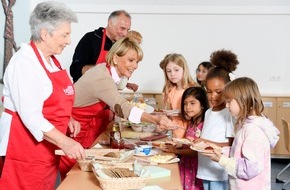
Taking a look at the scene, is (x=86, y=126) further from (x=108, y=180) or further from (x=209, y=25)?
(x=209, y=25)

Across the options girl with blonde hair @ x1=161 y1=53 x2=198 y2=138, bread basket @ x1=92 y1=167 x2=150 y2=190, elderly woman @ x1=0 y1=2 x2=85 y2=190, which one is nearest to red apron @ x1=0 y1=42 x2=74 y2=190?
elderly woman @ x1=0 y1=2 x2=85 y2=190

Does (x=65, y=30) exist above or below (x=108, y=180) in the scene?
above

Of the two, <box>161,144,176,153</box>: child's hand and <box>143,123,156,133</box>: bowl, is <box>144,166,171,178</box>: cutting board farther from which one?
<box>143,123,156,133</box>: bowl

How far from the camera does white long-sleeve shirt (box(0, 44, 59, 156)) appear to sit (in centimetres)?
184

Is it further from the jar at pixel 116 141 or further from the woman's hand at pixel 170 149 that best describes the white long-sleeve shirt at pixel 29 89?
the woman's hand at pixel 170 149

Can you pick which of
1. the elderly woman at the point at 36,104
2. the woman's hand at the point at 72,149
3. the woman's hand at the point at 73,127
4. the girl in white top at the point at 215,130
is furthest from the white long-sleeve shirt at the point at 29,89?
the girl in white top at the point at 215,130

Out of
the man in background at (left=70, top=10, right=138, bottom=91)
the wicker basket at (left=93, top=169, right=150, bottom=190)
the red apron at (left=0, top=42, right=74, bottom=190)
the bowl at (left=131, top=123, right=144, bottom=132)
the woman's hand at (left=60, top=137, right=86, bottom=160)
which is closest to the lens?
the wicker basket at (left=93, top=169, right=150, bottom=190)

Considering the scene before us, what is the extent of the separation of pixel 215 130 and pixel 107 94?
26.2 inches

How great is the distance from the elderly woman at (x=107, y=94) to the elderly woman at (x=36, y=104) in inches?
12.2

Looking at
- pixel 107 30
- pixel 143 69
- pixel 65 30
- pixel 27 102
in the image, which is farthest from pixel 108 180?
pixel 143 69

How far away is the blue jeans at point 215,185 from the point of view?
8.04 feet

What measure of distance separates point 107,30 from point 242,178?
226 cm

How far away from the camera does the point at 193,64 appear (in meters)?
6.16

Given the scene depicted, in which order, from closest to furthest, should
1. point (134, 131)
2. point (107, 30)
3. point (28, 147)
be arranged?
point (28, 147), point (134, 131), point (107, 30)
